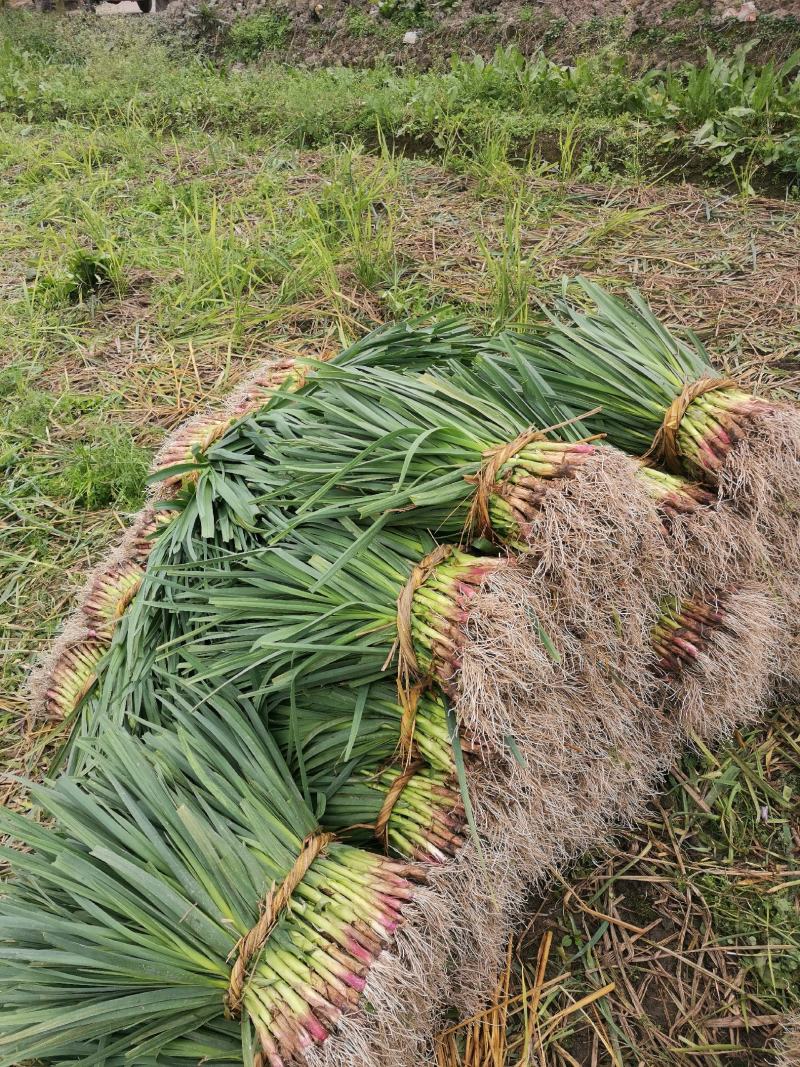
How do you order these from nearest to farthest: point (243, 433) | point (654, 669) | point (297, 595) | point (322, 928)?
point (322, 928) → point (297, 595) → point (654, 669) → point (243, 433)

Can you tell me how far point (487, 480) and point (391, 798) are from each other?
606mm

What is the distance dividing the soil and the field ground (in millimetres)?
1469

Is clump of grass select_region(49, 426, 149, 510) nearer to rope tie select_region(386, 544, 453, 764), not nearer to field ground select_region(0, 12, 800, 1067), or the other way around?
field ground select_region(0, 12, 800, 1067)

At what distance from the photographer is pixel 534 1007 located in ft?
5.09

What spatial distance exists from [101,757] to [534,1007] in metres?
0.97

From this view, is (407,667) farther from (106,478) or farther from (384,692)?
(106,478)

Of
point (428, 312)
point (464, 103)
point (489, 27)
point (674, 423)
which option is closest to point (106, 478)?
point (428, 312)

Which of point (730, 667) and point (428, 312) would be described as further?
point (428, 312)

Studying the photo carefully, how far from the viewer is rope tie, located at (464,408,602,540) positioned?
1473 millimetres

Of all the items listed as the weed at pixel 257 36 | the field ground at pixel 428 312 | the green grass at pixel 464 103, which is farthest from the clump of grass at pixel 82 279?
the weed at pixel 257 36

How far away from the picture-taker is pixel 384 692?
1.50 metres

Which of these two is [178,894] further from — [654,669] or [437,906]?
[654,669]

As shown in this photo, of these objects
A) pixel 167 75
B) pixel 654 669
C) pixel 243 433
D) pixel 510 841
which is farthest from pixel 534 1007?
pixel 167 75

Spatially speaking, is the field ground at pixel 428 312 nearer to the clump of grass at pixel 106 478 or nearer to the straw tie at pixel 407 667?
the clump of grass at pixel 106 478
